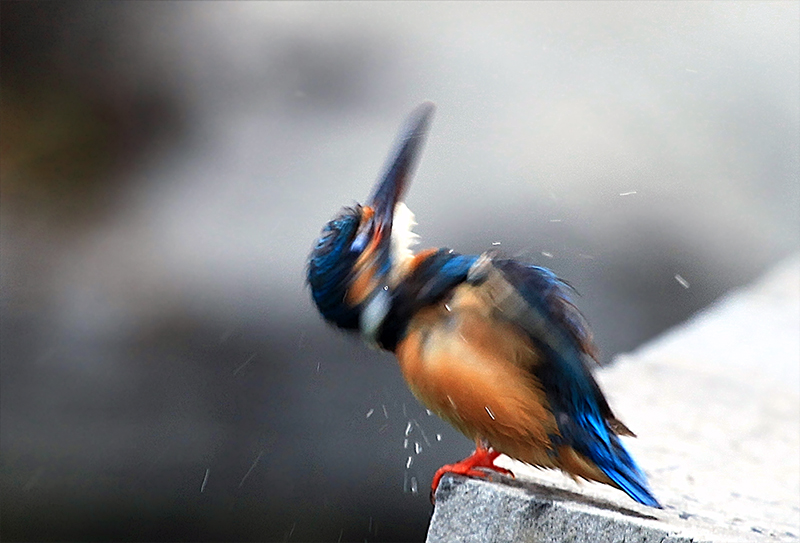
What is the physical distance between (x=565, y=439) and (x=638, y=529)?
135mm

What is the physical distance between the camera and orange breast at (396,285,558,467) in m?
1.14

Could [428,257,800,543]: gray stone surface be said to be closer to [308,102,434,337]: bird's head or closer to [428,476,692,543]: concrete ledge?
[428,476,692,543]: concrete ledge

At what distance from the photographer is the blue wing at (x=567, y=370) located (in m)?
1.16

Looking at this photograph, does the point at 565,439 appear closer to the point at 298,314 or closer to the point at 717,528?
the point at 717,528

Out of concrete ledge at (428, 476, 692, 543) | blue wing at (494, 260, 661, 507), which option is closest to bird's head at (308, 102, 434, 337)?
blue wing at (494, 260, 661, 507)

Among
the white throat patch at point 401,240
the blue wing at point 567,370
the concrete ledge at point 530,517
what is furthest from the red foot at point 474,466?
the white throat patch at point 401,240

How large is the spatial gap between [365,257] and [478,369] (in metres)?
0.19

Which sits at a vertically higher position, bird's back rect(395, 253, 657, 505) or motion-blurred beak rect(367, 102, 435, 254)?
motion-blurred beak rect(367, 102, 435, 254)

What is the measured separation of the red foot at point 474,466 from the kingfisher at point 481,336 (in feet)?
0.19

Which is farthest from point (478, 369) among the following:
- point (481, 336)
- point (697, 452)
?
point (697, 452)

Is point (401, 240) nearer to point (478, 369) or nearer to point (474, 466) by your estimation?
point (478, 369)

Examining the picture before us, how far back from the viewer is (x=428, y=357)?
1.15 meters

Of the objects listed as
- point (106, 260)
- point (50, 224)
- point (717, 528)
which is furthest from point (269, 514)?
point (717, 528)

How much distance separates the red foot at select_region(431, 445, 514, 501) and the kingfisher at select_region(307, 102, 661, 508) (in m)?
0.06
